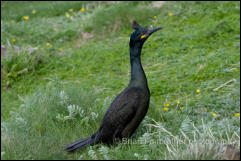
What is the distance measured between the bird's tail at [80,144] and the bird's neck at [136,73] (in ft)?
2.29

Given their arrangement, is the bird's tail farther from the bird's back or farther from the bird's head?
the bird's head

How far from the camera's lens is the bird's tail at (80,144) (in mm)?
3564

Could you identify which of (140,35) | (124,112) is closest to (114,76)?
(140,35)

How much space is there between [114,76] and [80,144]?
10.1 feet

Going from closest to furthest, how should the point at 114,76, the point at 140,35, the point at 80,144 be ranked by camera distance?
the point at 80,144 < the point at 140,35 < the point at 114,76

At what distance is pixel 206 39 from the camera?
23.7 feet

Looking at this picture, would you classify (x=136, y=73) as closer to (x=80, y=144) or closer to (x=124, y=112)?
(x=124, y=112)

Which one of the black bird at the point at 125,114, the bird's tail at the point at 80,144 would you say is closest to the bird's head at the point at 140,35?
the black bird at the point at 125,114

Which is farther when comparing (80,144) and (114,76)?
(114,76)

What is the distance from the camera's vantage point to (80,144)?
365cm

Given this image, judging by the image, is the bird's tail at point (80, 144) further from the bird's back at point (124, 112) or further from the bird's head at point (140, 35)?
the bird's head at point (140, 35)

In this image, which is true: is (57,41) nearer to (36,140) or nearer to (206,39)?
(206,39)

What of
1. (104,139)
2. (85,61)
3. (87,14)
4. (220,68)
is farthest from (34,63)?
(104,139)

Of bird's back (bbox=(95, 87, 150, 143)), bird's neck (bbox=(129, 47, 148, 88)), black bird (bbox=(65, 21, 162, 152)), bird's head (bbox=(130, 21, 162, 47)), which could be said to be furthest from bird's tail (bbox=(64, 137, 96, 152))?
bird's head (bbox=(130, 21, 162, 47))
